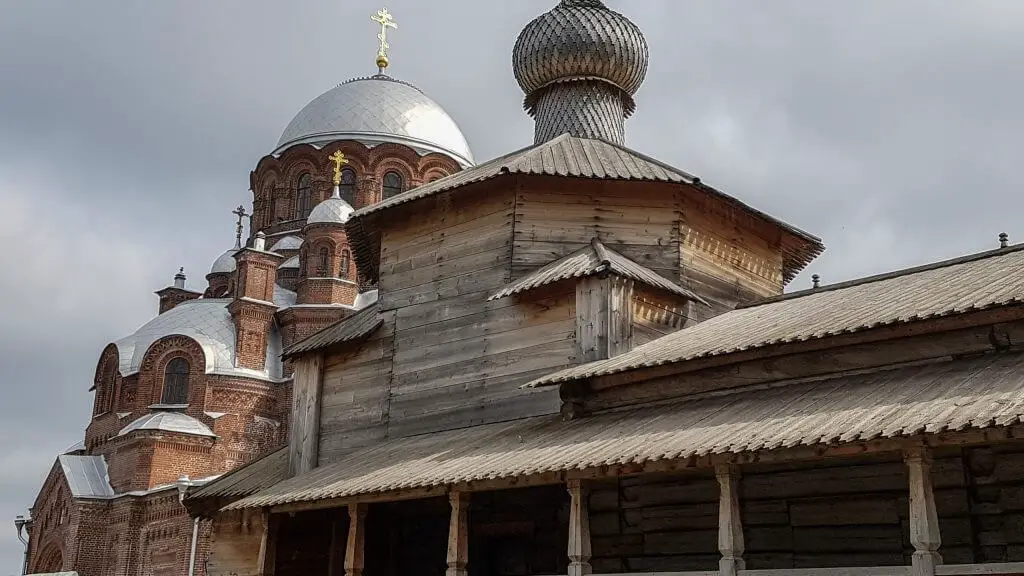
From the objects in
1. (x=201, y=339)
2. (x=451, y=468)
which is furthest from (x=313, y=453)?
(x=201, y=339)

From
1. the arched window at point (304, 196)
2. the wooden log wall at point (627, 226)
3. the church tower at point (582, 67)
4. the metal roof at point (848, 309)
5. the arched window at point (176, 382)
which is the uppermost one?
the arched window at point (304, 196)

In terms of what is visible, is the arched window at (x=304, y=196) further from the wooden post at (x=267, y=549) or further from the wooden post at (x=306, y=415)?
the wooden post at (x=267, y=549)

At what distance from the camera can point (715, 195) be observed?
12219 millimetres

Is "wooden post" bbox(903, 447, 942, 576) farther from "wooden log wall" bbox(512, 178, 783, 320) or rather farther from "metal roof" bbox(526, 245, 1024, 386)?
"wooden log wall" bbox(512, 178, 783, 320)

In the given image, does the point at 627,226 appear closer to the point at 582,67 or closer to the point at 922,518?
the point at 582,67

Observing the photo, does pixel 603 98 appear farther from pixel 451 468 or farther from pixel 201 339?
pixel 201 339

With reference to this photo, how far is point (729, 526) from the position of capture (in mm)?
7633

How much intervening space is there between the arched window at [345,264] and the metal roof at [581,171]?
1700cm

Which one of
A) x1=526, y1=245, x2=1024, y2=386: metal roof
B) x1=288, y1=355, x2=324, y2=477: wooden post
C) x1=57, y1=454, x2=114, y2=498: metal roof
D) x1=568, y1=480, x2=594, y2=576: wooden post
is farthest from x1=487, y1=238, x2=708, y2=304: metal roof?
x1=57, y1=454, x2=114, y2=498: metal roof

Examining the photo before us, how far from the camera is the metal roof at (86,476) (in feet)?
91.4

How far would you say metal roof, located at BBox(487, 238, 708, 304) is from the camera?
10.9 metres

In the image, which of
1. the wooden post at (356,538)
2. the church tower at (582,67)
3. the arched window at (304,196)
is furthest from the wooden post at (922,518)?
the arched window at (304,196)

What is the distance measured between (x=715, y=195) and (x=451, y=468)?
186 inches

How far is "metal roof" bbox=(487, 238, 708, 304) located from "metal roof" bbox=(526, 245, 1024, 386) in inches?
22.6
